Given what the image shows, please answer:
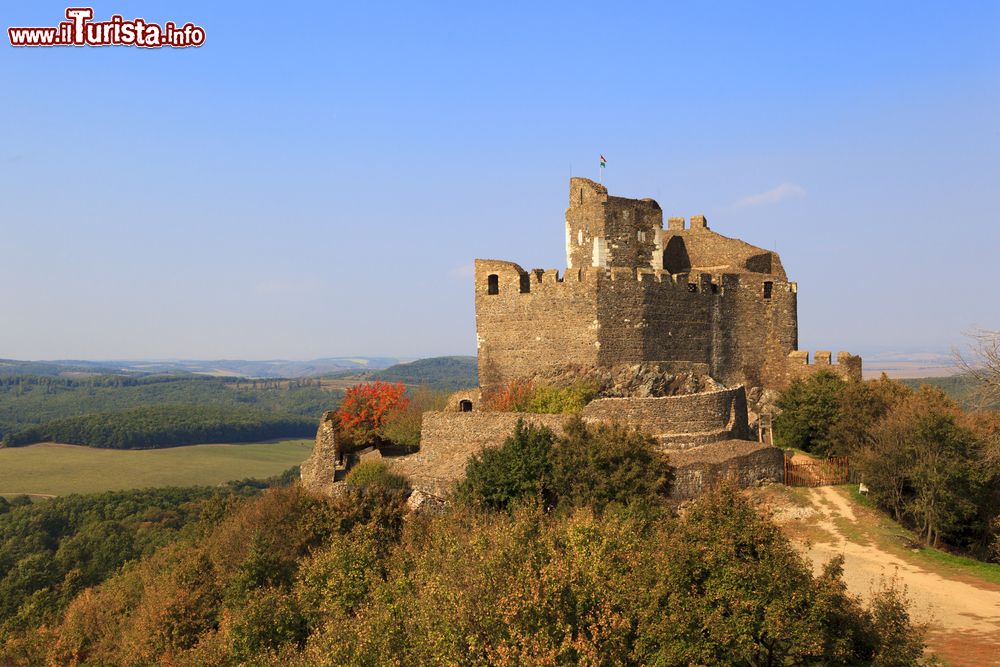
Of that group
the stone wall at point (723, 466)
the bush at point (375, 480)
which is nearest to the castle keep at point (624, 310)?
the stone wall at point (723, 466)

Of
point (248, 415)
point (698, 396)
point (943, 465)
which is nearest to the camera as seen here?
point (943, 465)

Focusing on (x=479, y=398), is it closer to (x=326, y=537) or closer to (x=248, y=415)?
(x=326, y=537)

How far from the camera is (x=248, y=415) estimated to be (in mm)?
152125

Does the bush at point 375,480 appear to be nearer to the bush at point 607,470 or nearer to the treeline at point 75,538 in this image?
the bush at point 607,470

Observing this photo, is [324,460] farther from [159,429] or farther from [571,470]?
[159,429]

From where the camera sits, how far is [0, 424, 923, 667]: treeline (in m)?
13.2

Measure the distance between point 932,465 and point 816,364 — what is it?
33.0 feet

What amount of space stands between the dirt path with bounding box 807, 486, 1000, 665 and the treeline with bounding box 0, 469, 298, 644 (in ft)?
74.8

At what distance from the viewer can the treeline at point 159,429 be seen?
402 feet

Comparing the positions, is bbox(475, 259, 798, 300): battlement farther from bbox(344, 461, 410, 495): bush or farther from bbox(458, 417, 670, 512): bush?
bbox(344, 461, 410, 495): bush

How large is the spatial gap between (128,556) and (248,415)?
327ft

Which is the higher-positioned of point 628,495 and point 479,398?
point 479,398

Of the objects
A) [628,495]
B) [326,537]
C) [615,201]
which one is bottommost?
[326,537]

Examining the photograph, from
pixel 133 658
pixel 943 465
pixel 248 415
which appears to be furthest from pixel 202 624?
pixel 248 415
